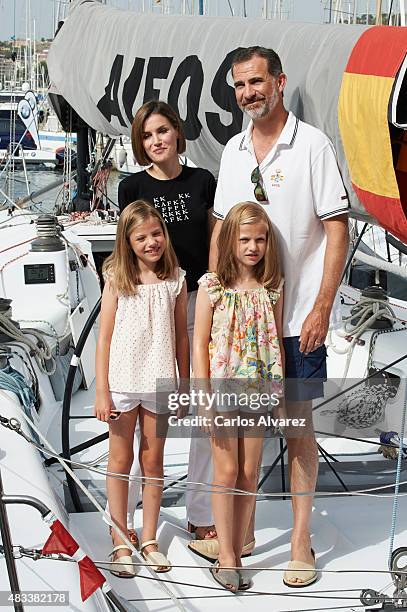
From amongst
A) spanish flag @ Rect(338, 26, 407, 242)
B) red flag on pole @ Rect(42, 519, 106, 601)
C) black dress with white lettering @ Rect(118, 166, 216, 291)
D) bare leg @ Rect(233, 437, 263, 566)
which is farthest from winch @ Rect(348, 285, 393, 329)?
red flag on pole @ Rect(42, 519, 106, 601)

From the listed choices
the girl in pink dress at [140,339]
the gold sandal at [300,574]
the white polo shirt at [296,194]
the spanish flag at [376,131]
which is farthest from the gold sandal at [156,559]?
the spanish flag at [376,131]

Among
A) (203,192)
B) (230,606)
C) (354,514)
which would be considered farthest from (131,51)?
(230,606)

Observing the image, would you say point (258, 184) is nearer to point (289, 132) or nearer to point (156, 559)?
point (289, 132)

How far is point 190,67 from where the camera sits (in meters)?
3.62

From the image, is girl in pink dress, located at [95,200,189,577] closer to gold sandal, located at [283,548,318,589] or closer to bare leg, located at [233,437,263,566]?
bare leg, located at [233,437,263,566]

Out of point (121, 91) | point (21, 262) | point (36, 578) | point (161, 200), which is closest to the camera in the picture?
point (36, 578)

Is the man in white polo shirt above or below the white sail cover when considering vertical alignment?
below

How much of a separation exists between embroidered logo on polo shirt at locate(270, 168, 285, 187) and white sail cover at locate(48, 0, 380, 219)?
0.18 m

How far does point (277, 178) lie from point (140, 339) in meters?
0.66

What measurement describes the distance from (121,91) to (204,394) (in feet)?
5.93

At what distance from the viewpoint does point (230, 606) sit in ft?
9.41

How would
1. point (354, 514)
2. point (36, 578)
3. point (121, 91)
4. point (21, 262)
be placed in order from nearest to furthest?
1. point (36, 578)
2. point (354, 514)
3. point (121, 91)
4. point (21, 262)

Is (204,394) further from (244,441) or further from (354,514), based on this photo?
(354,514)

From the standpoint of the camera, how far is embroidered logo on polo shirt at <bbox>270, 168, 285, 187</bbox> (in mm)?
2834
